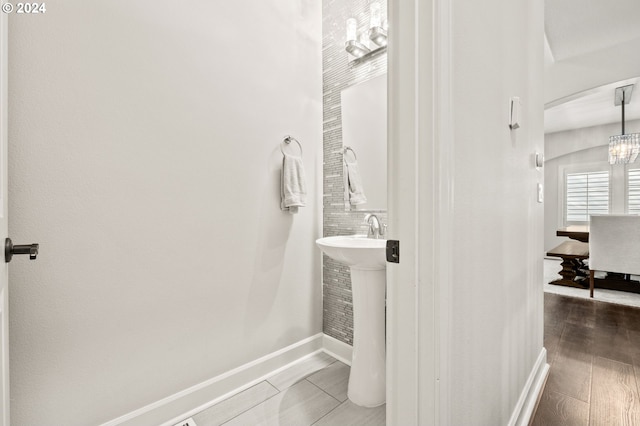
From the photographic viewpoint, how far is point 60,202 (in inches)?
48.5

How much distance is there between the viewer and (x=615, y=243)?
3.30 meters

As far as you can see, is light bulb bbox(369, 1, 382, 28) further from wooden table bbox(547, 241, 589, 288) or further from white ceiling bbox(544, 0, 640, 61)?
wooden table bbox(547, 241, 589, 288)

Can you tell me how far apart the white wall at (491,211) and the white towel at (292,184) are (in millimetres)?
1172

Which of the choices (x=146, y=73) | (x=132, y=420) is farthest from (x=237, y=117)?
(x=132, y=420)

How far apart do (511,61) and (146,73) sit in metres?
1.61

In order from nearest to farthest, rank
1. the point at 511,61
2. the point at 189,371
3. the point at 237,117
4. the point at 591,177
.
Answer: the point at 511,61 < the point at 189,371 < the point at 237,117 < the point at 591,177

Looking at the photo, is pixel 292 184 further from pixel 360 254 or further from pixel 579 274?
pixel 579 274

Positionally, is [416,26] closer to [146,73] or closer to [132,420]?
[146,73]

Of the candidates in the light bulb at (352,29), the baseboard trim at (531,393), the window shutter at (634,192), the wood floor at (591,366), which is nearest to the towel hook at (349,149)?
the light bulb at (352,29)

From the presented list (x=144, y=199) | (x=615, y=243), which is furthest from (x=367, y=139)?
(x=615, y=243)

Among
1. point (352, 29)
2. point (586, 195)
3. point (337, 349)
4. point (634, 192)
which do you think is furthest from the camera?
point (586, 195)

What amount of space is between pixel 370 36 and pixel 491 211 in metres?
1.44

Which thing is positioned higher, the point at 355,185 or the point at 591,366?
the point at 355,185

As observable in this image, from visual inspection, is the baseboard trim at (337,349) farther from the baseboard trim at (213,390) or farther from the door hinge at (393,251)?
the door hinge at (393,251)
